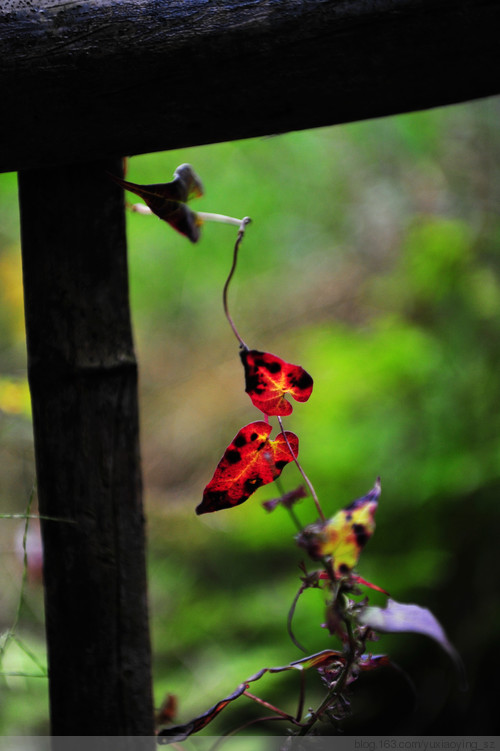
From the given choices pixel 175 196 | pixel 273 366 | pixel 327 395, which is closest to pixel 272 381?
pixel 273 366

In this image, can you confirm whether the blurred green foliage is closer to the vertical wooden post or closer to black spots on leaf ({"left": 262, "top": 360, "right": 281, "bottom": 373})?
the vertical wooden post

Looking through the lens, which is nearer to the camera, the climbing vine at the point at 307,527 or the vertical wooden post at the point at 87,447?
the climbing vine at the point at 307,527

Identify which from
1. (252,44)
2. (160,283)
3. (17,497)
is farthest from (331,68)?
(160,283)

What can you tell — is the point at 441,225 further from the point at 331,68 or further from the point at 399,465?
the point at 331,68

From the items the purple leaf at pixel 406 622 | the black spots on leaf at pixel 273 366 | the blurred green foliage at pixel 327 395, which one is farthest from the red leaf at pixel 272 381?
the blurred green foliage at pixel 327 395

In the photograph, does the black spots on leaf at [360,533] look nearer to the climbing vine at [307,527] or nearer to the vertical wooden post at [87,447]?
the climbing vine at [307,527]

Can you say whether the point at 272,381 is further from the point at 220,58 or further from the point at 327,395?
the point at 327,395
